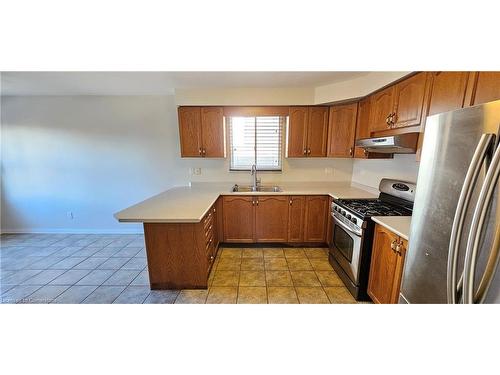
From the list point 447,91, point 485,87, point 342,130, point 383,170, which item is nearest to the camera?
point 485,87

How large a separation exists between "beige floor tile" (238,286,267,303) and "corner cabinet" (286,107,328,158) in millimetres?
1913

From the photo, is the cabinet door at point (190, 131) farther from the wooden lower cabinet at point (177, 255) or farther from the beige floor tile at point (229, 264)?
the beige floor tile at point (229, 264)

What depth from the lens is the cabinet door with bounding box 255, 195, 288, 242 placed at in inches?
109

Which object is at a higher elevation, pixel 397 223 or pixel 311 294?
pixel 397 223

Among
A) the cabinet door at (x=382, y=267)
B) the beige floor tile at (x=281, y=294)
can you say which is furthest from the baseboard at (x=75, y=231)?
the cabinet door at (x=382, y=267)

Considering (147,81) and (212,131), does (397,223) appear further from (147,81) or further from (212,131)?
(147,81)

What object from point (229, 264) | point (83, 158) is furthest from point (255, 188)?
point (83, 158)

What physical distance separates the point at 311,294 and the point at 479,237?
160cm

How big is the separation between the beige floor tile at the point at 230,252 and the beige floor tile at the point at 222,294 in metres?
0.63

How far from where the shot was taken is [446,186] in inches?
34.9

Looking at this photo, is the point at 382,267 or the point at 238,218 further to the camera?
the point at 238,218

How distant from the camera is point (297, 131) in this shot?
2881mm

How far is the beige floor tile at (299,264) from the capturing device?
2.42m
